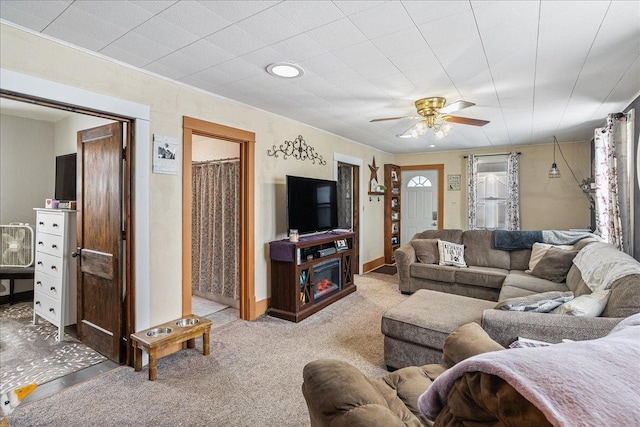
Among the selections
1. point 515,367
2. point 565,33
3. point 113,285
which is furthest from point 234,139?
point 515,367

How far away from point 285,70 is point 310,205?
1887 millimetres

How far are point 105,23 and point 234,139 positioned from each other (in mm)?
1569

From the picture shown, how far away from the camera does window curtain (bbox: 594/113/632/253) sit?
304 cm

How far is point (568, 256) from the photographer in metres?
3.50

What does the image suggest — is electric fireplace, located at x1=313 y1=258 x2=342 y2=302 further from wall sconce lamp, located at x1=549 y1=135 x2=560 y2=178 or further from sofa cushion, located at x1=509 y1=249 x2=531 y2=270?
wall sconce lamp, located at x1=549 y1=135 x2=560 y2=178

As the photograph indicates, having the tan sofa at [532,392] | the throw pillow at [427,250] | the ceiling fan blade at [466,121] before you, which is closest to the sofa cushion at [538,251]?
the throw pillow at [427,250]

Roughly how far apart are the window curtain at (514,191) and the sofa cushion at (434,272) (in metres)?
2.51

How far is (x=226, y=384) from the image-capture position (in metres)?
A: 2.29

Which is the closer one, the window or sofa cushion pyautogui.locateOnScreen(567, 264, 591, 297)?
sofa cushion pyautogui.locateOnScreen(567, 264, 591, 297)

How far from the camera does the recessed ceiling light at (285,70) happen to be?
2.42 metres

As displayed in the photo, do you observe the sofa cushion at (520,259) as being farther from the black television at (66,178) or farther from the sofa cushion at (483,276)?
the black television at (66,178)

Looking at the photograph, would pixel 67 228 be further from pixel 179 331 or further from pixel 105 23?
pixel 105 23

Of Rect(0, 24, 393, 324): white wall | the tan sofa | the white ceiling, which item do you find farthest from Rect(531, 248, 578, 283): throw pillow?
Rect(0, 24, 393, 324): white wall

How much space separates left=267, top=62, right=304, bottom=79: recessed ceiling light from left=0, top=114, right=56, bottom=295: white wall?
3.88m
